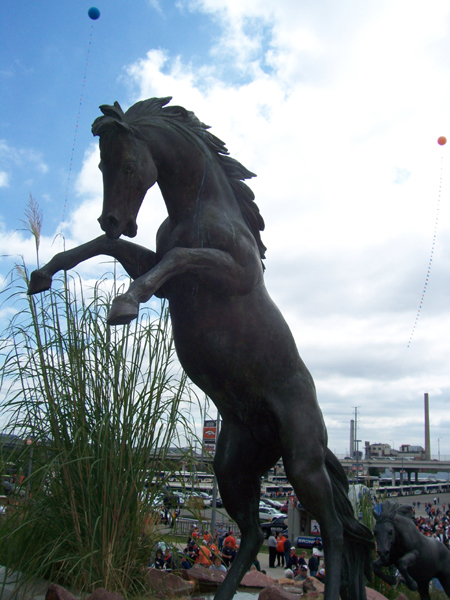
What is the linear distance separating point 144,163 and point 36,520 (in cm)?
212

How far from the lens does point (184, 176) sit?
2375 millimetres

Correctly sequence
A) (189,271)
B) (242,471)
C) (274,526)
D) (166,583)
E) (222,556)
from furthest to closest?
(274,526) < (222,556) < (166,583) < (242,471) < (189,271)

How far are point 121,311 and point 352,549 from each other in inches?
74.7

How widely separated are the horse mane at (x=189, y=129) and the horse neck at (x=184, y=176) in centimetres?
7

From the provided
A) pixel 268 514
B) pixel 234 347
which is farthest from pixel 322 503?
pixel 268 514

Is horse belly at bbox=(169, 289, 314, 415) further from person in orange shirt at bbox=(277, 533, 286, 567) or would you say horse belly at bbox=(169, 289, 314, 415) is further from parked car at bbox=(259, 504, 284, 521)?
parked car at bbox=(259, 504, 284, 521)

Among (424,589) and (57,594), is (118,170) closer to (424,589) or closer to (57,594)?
(57,594)

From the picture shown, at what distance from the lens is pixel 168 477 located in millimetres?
3502

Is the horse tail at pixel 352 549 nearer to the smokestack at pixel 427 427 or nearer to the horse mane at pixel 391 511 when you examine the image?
the horse mane at pixel 391 511

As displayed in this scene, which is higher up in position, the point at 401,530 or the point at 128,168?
the point at 128,168

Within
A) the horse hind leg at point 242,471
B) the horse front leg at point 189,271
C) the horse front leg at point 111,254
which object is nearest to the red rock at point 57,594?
the horse hind leg at point 242,471

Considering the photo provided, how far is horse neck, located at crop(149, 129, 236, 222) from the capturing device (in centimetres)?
232

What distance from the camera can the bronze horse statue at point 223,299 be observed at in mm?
2145

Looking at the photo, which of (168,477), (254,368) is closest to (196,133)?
(254,368)
